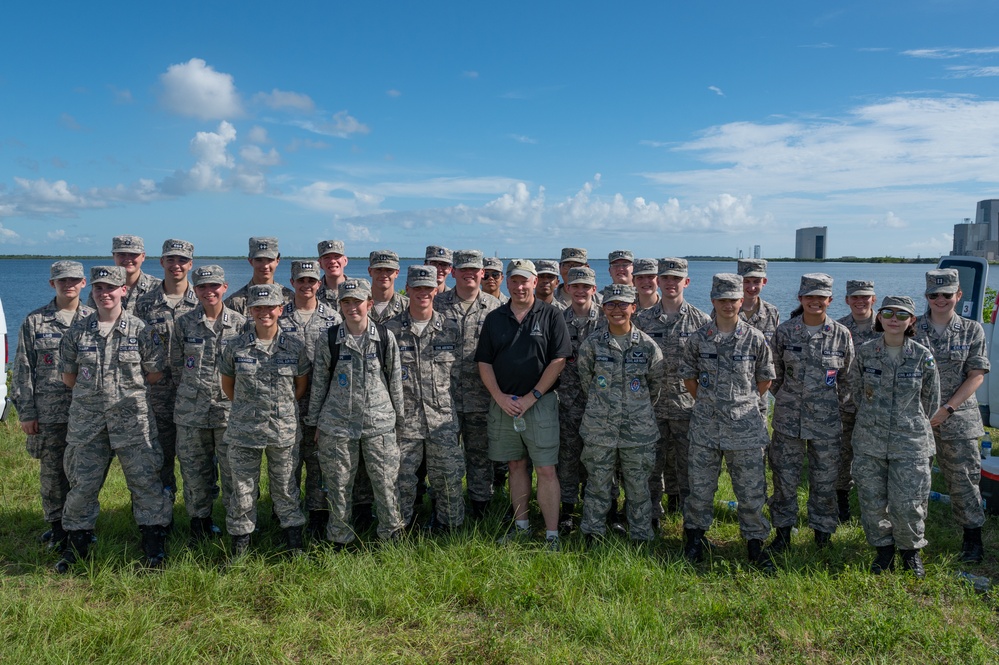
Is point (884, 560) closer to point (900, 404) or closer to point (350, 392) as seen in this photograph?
point (900, 404)

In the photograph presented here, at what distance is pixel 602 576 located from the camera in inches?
166

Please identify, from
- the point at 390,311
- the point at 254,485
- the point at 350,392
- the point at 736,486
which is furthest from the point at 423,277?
the point at 736,486

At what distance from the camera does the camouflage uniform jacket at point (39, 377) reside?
4.84 metres

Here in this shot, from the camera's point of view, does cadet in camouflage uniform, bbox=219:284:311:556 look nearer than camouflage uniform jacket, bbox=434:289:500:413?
Yes

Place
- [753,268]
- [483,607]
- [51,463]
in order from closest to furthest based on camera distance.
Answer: [483,607] < [51,463] < [753,268]

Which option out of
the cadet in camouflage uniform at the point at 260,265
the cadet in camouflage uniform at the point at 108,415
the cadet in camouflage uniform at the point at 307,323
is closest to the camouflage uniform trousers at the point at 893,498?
the cadet in camouflage uniform at the point at 307,323

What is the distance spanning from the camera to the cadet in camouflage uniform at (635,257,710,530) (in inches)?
204

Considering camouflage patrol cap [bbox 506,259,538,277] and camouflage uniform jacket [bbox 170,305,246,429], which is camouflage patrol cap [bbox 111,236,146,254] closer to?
camouflage uniform jacket [bbox 170,305,246,429]

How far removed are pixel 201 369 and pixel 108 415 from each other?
0.66 meters

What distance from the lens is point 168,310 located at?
17.1 feet

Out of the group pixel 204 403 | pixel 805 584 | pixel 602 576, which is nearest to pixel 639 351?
pixel 602 576

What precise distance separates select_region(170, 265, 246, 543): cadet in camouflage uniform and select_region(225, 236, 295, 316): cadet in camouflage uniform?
0.51m

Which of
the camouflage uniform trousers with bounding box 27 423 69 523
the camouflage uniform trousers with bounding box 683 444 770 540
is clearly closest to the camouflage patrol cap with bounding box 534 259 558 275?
the camouflage uniform trousers with bounding box 683 444 770 540

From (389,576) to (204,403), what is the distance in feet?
5.84
